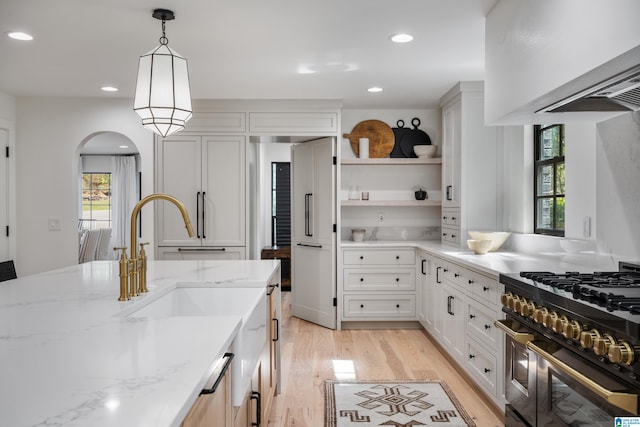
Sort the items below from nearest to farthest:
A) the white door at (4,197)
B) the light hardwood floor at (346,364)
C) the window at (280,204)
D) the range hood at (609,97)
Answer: the range hood at (609,97), the light hardwood floor at (346,364), the white door at (4,197), the window at (280,204)

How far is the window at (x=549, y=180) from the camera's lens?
3.55 m

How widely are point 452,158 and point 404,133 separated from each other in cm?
94

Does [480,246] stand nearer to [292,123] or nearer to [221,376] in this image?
[292,123]

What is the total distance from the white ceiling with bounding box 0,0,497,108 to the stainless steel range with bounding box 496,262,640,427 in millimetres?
1648

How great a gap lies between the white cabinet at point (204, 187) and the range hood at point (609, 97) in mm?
3269

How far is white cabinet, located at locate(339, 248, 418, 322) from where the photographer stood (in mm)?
4934

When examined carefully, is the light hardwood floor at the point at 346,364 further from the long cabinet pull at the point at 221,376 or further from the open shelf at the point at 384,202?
the long cabinet pull at the point at 221,376

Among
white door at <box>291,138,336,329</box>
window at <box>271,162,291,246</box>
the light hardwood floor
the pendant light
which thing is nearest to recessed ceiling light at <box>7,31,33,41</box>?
the pendant light

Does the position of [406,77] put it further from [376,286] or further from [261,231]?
[261,231]

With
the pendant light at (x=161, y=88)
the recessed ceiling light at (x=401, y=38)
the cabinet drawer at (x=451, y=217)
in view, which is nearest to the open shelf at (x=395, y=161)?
the cabinet drawer at (x=451, y=217)

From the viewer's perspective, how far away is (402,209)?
549 cm

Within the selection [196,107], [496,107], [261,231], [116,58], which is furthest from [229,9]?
[261,231]

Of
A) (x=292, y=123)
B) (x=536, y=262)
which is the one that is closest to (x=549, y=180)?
(x=536, y=262)

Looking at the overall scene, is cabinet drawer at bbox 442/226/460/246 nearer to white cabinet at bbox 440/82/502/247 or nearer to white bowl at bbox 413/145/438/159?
white cabinet at bbox 440/82/502/247
